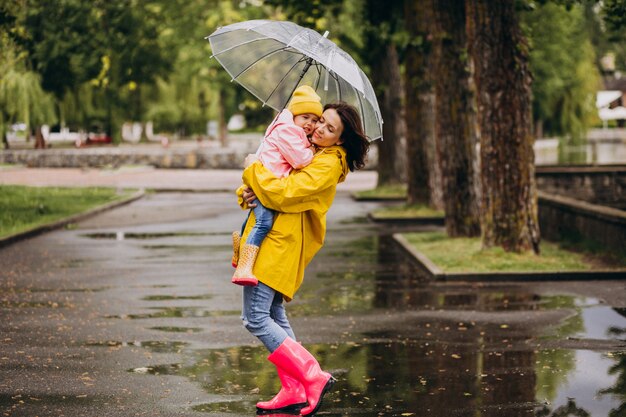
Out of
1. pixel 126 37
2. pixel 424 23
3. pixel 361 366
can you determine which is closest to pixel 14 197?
pixel 126 37

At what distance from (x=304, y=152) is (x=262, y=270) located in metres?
0.71

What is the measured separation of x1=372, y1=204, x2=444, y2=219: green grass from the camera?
23.0 metres

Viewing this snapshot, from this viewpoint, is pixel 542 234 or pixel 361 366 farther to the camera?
pixel 542 234

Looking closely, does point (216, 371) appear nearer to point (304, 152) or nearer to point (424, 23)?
point (304, 152)

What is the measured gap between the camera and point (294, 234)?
6.84 meters

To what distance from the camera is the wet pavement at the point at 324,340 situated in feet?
24.2

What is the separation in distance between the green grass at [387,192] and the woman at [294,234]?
21904mm

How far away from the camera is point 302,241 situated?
273 inches

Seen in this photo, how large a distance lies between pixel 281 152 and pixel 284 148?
0.15ft

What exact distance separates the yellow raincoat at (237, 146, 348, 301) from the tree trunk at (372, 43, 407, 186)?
22732 mm

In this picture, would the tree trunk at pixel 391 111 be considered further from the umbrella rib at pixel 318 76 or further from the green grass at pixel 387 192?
the umbrella rib at pixel 318 76

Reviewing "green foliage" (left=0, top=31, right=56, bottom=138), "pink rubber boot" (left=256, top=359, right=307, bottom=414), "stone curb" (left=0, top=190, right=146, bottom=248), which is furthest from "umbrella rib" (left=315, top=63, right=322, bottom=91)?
"green foliage" (left=0, top=31, right=56, bottom=138)

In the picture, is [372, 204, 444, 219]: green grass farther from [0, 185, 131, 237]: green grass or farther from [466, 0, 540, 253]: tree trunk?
[466, 0, 540, 253]: tree trunk

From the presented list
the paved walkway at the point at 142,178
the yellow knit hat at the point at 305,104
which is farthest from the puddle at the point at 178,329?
the paved walkway at the point at 142,178
